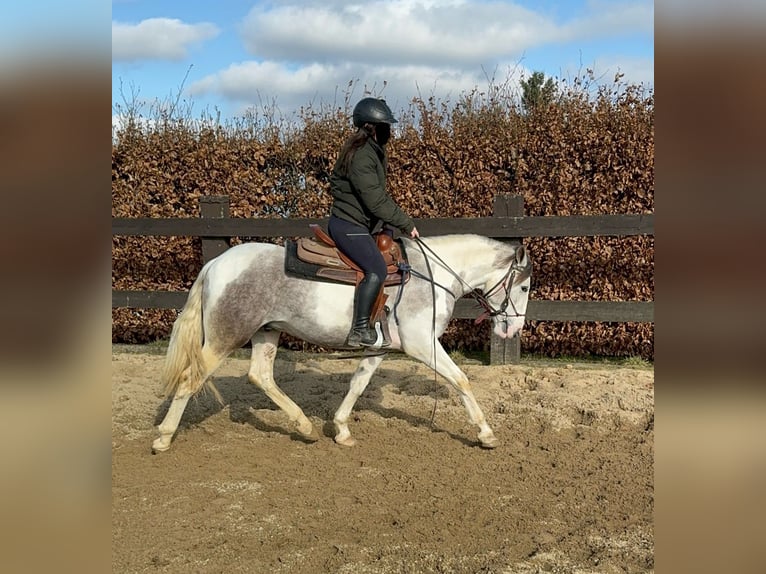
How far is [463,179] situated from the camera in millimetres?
8320

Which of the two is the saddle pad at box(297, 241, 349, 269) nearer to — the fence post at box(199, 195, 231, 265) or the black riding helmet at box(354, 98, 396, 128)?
the black riding helmet at box(354, 98, 396, 128)

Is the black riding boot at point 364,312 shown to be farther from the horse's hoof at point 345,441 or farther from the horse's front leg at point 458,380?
the horse's hoof at point 345,441

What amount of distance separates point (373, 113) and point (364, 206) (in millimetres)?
720

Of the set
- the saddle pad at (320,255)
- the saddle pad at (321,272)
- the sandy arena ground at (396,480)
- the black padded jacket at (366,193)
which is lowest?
the sandy arena ground at (396,480)

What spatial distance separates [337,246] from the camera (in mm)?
5109

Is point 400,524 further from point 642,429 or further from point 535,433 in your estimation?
point 642,429

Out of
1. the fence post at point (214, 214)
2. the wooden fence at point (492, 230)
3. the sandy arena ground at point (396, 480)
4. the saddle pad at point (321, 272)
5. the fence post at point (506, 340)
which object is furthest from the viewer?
the fence post at point (214, 214)

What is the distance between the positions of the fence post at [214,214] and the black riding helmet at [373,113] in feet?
12.5

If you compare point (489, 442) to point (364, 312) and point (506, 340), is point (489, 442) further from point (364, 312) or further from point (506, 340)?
point (506, 340)

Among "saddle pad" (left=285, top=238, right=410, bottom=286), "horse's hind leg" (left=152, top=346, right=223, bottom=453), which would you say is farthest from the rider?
"horse's hind leg" (left=152, top=346, right=223, bottom=453)

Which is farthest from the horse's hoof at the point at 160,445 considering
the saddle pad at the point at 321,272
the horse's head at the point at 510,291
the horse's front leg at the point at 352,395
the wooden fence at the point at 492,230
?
the wooden fence at the point at 492,230

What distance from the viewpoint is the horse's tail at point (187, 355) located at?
16.6 ft
